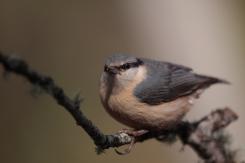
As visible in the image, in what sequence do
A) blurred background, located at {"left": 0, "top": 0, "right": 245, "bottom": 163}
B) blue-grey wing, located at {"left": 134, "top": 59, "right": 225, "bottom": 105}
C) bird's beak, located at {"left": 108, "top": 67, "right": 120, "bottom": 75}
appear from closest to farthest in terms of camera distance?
1. bird's beak, located at {"left": 108, "top": 67, "right": 120, "bottom": 75}
2. blue-grey wing, located at {"left": 134, "top": 59, "right": 225, "bottom": 105}
3. blurred background, located at {"left": 0, "top": 0, "right": 245, "bottom": 163}

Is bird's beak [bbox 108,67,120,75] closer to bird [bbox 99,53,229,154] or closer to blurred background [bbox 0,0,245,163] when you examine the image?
bird [bbox 99,53,229,154]

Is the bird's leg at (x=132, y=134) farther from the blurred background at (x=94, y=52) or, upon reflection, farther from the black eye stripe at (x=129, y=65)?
the blurred background at (x=94, y=52)

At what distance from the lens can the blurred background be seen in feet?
15.5

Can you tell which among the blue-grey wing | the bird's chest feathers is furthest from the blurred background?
the bird's chest feathers

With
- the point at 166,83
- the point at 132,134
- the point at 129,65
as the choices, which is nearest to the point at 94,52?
the point at 166,83

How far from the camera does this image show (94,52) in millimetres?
5836

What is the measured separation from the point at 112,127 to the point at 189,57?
4.56ft

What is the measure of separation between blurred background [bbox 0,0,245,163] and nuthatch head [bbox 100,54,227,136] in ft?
4.89

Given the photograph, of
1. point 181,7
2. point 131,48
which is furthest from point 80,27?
point 181,7

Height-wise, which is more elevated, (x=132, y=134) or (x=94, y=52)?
(x=132, y=134)

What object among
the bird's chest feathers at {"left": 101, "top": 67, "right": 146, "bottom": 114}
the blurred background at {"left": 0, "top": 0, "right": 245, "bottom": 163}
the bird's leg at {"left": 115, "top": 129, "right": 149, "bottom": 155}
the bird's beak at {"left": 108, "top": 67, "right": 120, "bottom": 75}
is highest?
the bird's beak at {"left": 108, "top": 67, "right": 120, "bottom": 75}

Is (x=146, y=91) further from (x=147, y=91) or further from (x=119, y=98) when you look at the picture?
(x=119, y=98)

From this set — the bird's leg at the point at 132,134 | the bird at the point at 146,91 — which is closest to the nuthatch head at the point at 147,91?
the bird at the point at 146,91

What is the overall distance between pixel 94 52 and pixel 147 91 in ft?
9.12
